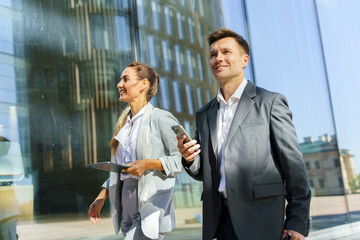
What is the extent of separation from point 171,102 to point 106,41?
1.28 meters

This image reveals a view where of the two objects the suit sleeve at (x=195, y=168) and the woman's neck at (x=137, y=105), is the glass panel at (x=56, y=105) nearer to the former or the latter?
the woman's neck at (x=137, y=105)

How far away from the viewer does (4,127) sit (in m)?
4.31

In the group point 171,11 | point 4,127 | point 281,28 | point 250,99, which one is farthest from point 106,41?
point 250,99

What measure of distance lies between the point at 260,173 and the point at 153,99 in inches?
162

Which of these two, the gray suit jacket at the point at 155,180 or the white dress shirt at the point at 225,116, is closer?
the white dress shirt at the point at 225,116

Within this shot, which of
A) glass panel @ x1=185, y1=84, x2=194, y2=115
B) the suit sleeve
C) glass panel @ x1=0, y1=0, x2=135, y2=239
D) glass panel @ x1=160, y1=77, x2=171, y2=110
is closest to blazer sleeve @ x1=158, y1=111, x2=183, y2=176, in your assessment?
the suit sleeve

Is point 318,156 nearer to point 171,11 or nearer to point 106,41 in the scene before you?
point 171,11

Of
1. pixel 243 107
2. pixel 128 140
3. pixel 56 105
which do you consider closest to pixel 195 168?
pixel 243 107

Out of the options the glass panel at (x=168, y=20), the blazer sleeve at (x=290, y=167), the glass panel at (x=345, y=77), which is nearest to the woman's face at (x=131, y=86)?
the blazer sleeve at (x=290, y=167)

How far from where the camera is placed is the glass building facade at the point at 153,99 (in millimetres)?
4562

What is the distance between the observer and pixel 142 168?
1947mm

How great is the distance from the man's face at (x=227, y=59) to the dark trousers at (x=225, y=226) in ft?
1.75

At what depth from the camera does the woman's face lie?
7.59 feet

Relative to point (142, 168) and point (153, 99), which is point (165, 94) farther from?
point (142, 168)
